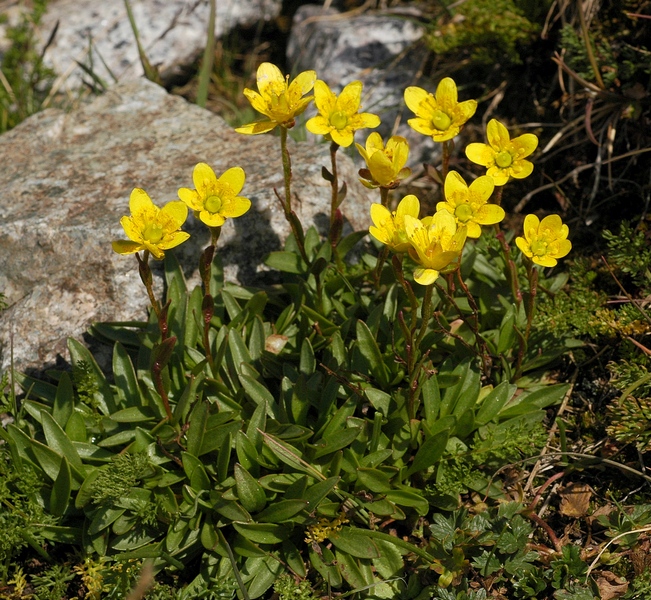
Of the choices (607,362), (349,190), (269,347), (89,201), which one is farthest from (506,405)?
(89,201)

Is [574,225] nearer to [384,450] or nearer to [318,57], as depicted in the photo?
[384,450]

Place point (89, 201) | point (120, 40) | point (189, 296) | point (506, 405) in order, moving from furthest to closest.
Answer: point (120, 40) < point (89, 201) < point (189, 296) < point (506, 405)

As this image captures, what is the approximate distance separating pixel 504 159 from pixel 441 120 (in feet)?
1.08

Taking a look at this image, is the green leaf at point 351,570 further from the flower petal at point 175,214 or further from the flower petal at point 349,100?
the flower petal at point 349,100

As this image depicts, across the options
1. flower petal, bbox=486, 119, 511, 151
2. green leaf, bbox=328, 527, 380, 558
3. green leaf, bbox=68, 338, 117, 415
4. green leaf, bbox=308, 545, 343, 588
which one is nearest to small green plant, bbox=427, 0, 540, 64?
flower petal, bbox=486, 119, 511, 151

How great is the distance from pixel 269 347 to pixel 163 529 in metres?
0.93

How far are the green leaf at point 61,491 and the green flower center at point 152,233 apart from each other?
931 mm

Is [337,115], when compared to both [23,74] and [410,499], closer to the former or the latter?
[410,499]

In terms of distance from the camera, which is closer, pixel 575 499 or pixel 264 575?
pixel 264 575

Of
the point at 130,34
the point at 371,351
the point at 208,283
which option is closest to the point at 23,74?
the point at 130,34

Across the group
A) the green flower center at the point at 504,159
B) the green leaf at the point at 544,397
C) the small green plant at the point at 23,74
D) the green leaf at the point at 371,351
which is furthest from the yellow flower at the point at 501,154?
the small green plant at the point at 23,74

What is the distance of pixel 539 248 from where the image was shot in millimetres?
2883

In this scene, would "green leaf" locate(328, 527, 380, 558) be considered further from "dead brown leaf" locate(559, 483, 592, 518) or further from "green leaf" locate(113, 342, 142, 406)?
"green leaf" locate(113, 342, 142, 406)

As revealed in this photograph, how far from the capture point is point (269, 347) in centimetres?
341
